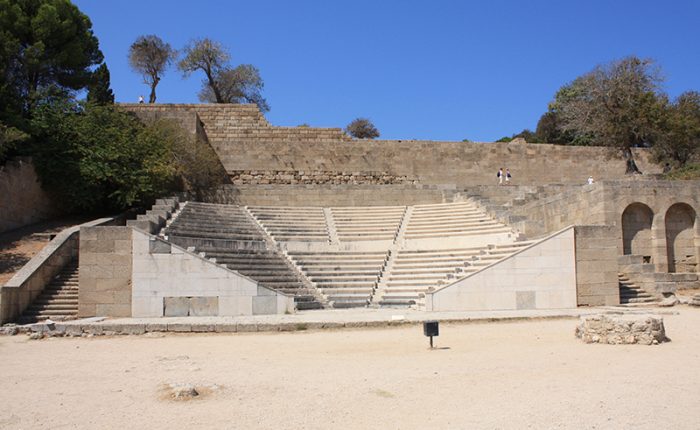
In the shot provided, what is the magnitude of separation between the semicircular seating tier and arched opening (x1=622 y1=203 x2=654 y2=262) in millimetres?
3356

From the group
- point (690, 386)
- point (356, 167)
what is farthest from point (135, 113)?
point (690, 386)

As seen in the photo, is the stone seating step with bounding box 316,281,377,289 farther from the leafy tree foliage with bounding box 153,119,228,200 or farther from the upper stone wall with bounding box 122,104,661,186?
the upper stone wall with bounding box 122,104,661,186

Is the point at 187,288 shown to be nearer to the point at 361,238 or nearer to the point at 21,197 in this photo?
the point at 361,238

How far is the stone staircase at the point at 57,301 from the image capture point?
1393cm

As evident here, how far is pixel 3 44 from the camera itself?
21.8 meters

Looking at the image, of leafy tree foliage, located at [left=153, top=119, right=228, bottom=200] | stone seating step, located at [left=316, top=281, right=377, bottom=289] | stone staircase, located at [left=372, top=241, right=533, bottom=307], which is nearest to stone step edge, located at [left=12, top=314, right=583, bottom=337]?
stone staircase, located at [left=372, top=241, right=533, bottom=307]

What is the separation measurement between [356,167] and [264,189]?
5717mm

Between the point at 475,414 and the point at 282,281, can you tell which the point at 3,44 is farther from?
the point at 475,414

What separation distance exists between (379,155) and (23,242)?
15.3 metres

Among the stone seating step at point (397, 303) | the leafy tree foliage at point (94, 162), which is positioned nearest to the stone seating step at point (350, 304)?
the stone seating step at point (397, 303)

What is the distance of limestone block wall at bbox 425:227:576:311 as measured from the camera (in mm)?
14820

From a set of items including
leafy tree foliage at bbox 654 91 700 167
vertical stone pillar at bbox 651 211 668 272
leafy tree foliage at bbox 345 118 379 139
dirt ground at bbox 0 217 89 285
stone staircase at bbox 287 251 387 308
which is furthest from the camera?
leafy tree foliage at bbox 345 118 379 139

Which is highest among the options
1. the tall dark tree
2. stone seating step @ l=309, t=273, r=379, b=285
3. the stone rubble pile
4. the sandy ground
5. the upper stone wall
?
the tall dark tree

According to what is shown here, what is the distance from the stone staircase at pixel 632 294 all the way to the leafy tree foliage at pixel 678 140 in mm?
14752
